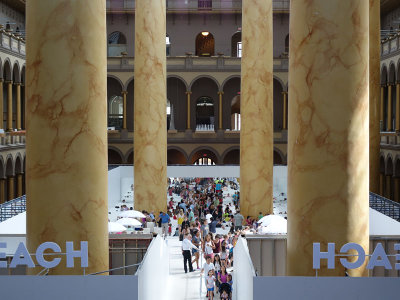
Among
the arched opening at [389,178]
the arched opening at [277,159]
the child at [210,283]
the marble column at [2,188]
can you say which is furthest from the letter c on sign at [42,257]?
the arched opening at [277,159]

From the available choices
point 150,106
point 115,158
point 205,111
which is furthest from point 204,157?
point 150,106

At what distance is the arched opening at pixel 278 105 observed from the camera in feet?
147

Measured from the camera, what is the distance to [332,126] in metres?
7.21

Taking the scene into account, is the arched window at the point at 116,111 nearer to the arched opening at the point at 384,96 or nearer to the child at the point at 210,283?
the arched opening at the point at 384,96

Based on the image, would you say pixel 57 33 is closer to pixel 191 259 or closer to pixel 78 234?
pixel 78 234

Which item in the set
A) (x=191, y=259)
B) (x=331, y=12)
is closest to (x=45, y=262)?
(x=331, y=12)

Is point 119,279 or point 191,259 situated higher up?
point 119,279

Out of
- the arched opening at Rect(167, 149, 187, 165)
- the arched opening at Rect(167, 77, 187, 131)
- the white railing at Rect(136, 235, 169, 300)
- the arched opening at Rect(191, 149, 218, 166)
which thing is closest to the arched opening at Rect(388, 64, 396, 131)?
the arched opening at Rect(191, 149, 218, 166)

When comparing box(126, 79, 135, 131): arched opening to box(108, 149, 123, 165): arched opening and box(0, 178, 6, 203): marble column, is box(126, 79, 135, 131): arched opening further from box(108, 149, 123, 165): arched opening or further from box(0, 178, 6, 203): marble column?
box(0, 178, 6, 203): marble column

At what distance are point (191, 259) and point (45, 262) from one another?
9704 mm

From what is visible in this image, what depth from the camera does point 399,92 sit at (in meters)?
34.0

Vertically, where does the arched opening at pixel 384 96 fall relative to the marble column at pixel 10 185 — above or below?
above

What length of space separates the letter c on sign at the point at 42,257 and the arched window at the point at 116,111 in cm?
3930

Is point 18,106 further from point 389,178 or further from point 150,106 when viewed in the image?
point 389,178
